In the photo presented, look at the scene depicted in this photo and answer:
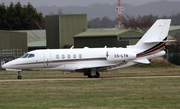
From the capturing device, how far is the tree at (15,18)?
108 metres

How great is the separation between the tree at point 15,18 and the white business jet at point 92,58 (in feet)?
260

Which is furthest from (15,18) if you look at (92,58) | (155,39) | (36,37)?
(155,39)

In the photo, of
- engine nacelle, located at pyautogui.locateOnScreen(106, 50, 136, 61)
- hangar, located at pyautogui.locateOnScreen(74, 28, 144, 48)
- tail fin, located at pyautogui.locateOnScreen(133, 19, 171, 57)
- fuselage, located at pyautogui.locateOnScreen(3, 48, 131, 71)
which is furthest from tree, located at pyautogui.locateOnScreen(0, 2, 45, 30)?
engine nacelle, located at pyautogui.locateOnScreen(106, 50, 136, 61)

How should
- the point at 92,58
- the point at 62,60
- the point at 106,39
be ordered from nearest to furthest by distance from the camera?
the point at 62,60 < the point at 92,58 < the point at 106,39

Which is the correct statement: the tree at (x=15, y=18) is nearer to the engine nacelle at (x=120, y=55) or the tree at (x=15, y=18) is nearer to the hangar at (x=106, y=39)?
the hangar at (x=106, y=39)

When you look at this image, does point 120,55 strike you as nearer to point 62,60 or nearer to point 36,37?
point 62,60

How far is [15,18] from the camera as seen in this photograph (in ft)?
354

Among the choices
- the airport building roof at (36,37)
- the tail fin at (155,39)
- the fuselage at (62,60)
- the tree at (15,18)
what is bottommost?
the fuselage at (62,60)

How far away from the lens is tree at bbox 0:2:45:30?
107625 mm

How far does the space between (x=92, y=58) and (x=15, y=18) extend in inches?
3215

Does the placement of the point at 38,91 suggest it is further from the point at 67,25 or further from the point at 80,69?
the point at 67,25

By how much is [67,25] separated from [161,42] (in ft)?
112

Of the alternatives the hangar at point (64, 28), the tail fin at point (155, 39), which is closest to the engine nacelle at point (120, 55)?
the tail fin at point (155, 39)

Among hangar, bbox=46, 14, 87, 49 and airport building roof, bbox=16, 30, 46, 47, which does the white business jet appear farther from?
airport building roof, bbox=16, 30, 46, 47
